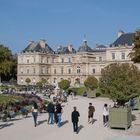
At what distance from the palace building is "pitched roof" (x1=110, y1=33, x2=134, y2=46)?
7.15 ft

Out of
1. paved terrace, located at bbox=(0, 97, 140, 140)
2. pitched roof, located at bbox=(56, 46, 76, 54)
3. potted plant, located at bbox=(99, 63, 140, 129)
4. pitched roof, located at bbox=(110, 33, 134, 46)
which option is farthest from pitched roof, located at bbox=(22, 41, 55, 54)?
paved terrace, located at bbox=(0, 97, 140, 140)

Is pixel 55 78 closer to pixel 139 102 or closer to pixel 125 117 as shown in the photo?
pixel 139 102

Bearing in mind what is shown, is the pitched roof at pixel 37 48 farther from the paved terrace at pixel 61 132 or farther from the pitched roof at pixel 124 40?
the paved terrace at pixel 61 132

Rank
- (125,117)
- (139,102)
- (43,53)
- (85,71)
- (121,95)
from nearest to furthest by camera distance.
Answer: (125,117) → (121,95) → (139,102) → (85,71) → (43,53)

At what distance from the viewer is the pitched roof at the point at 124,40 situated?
7888cm

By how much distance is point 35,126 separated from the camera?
20.6m

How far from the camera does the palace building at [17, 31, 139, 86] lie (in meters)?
88.1

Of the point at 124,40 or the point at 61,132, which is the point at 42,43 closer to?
the point at 124,40

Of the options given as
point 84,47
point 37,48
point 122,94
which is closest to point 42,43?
point 37,48

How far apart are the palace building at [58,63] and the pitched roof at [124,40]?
7.15ft

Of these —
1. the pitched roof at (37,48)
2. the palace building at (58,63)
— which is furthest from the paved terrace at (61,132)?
the pitched roof at (37,48)

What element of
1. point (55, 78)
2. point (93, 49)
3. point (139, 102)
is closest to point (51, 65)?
point (55, 78)

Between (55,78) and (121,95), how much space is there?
239 feet

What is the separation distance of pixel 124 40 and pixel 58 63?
21.7m
